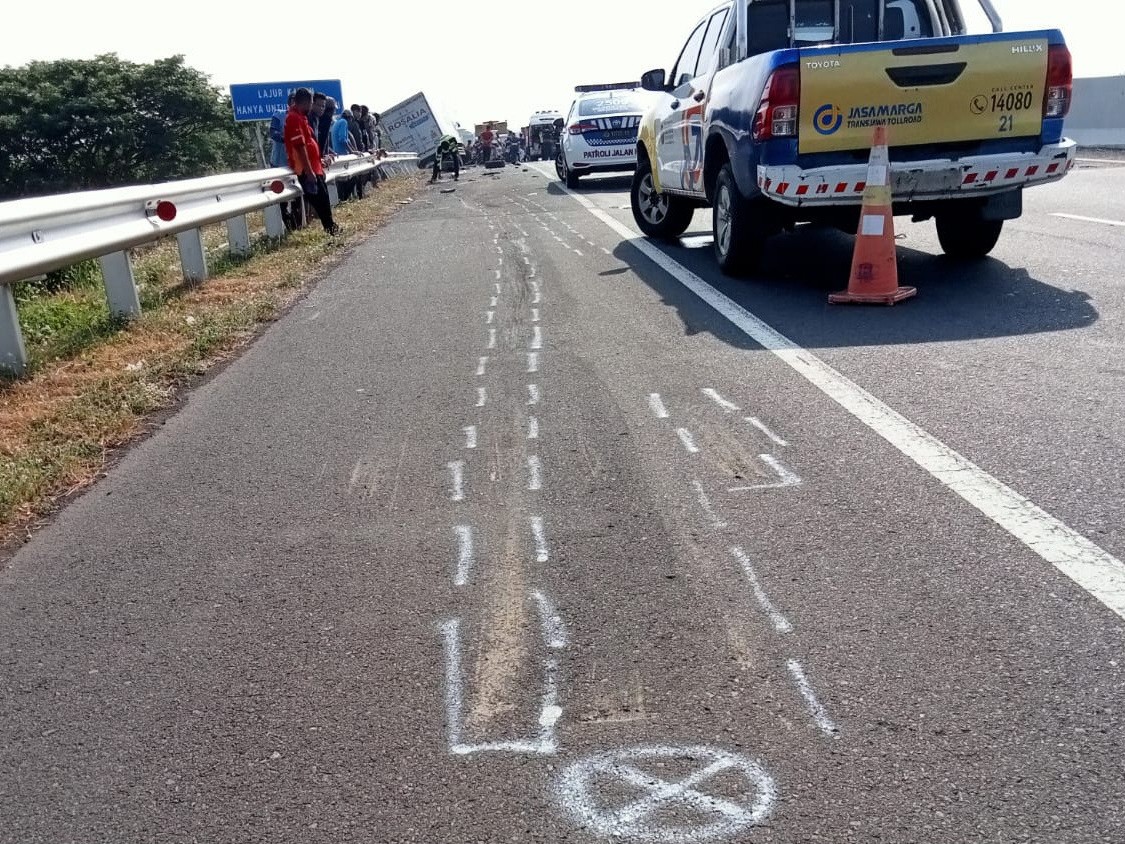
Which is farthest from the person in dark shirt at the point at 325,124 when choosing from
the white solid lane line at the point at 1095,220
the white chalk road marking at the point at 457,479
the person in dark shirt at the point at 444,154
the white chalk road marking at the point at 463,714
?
the person in dark shirt at the point at 444,154

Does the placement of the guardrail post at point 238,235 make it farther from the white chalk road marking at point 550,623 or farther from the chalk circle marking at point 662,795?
the chalk circle marking at point 662,795

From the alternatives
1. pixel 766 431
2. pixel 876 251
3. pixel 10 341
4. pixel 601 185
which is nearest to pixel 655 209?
pixel 876 251

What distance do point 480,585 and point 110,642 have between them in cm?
112

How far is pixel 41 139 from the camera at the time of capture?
41469 millimetres

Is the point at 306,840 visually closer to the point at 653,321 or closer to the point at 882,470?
the point at 882,470

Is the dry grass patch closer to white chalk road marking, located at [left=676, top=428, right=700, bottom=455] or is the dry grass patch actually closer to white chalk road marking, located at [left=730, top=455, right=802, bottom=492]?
white chalk road marking, located at [left=676, top=428, right=700, bottom=455]

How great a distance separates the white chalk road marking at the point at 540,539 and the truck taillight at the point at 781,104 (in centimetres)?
442

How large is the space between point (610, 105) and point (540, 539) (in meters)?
19.0

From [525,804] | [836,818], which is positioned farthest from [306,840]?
[836,818]

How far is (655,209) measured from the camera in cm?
1183

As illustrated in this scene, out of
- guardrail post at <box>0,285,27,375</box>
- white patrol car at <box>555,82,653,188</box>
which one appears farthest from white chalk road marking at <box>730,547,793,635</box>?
white patrol car at <box>555,82,653,188</box>

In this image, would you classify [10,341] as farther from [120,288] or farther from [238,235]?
[238,235]

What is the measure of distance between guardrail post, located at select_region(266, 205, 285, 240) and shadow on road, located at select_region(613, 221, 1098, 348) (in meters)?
5.99

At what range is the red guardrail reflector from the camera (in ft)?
29.5
